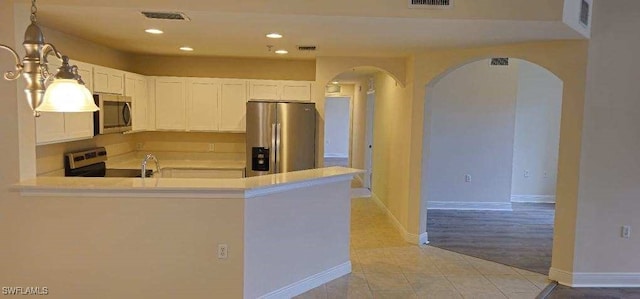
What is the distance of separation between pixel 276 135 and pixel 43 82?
3.64m

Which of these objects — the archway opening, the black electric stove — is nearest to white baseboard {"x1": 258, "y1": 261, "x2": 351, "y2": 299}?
the black electric stove

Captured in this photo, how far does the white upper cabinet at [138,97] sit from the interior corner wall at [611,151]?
4.92 meters

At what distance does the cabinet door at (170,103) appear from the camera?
Result: 5910 mm

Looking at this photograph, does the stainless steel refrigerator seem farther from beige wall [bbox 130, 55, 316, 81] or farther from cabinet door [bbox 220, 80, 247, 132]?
beige wall [bbox 130, 55, 316, 81]

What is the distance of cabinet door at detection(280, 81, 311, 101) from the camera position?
6043 mm

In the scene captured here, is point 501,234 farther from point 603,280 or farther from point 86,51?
point 86,51

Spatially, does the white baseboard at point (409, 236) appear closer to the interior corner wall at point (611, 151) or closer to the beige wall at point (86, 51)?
the interior corner wall at point (611, 151)

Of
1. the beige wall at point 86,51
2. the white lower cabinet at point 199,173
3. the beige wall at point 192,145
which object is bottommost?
the white lower cabinet at point 199,173

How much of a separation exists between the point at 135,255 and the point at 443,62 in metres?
3.74

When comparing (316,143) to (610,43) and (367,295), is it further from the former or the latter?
(610,43)

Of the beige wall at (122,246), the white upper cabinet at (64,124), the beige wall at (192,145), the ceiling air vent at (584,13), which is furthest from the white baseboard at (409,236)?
the white upper cabinet at (64,124)

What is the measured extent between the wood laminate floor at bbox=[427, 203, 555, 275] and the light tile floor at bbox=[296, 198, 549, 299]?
30 cm

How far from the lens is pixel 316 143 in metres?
5.98

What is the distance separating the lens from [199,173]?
226 inches
